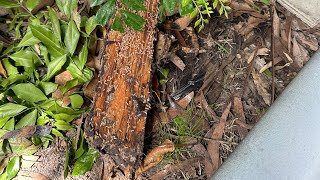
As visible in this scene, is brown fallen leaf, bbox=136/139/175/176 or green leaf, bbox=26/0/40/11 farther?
green leaf, bbox=26/0/40/11

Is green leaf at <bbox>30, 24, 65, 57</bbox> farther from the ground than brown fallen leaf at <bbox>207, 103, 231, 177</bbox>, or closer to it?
farther from the ground

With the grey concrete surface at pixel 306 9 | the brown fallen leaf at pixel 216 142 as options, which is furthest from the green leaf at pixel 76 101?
the grey concrete surface at pixel 306 9

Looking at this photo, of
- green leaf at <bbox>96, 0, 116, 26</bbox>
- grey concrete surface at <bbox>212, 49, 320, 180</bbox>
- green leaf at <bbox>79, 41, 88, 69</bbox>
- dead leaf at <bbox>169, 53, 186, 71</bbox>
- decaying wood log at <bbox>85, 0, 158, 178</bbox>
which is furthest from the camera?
dead leaf at <bbox>169, 53, 186, 71</bbox>

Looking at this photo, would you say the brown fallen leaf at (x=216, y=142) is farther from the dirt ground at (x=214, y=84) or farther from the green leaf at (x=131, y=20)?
the green leaf at (x=131, y=20)

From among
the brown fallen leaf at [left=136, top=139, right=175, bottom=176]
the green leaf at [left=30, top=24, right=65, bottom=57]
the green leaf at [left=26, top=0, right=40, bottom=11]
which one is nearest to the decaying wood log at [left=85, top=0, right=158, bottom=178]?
the brown fallen leaf at [left=136, top=139, right=175, bottom=176]

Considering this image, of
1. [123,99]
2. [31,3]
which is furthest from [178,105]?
[31,3]

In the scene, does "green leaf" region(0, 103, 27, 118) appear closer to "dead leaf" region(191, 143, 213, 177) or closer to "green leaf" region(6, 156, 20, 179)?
"green leaf" region(6, 156, 20, 179)

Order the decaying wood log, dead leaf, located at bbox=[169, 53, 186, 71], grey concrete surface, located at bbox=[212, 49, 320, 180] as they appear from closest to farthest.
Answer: grey concrete surface, located at bbox=[212, 49, 320, 180] < the decaying wood log < dead leaf, located at bbox=[169, 53, 186, 71]
